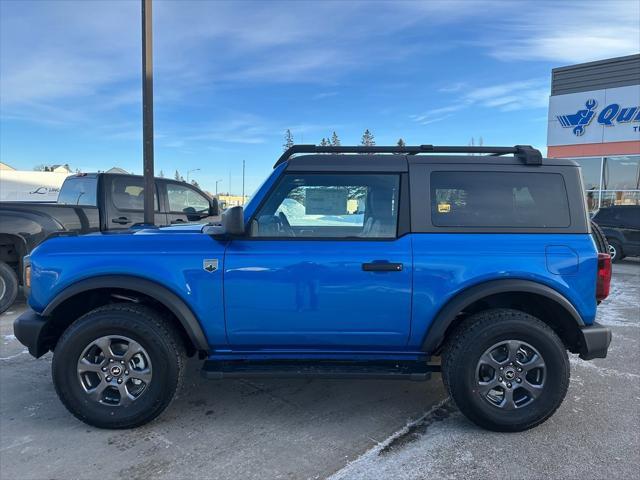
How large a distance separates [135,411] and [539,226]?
3.03m

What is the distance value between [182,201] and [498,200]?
6036 mm

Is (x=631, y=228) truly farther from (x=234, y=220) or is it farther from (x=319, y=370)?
(x=234, y=220)

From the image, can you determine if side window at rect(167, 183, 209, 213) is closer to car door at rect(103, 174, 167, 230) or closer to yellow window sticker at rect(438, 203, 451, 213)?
car door at rect(103, 174, 167, 230)

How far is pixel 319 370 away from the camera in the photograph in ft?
10.6

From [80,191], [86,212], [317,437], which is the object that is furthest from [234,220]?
[80,191]

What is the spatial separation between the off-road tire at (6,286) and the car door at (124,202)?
1.38 m

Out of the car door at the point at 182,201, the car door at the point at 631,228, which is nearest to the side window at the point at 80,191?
the car door at the point at 182,201

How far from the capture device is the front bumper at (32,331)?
326cm

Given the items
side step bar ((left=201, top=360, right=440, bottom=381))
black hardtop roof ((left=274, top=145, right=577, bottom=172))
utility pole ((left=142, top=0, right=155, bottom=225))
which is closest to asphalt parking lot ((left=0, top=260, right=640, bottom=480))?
side step bar ((left=201, top=360, right=440, bottom=381))

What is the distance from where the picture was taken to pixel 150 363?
10.5 feet

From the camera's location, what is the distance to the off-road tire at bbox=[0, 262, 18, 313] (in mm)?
6289

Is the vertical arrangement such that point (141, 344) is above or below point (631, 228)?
below

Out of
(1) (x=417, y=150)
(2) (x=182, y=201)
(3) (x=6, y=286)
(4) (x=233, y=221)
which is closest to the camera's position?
(4) (x=233, y=221)

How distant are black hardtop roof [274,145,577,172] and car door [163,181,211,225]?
184 inches
